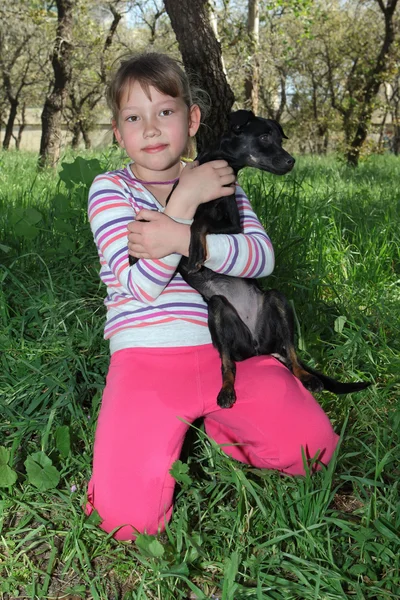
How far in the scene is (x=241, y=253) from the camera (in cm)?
222

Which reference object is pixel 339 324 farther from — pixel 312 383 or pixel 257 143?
pixel 257 143

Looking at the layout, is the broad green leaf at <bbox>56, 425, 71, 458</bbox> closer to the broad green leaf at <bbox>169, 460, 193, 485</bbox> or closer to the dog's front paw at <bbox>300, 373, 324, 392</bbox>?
the broad green leaf at <bbox>169, 460, 193, 485</bbox>

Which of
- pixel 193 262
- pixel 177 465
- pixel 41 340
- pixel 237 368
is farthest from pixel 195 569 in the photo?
pixel 41 340

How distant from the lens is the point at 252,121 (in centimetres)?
219

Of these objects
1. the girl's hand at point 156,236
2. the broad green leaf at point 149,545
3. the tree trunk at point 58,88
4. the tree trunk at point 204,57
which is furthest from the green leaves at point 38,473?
the tree trunk at point 58,88

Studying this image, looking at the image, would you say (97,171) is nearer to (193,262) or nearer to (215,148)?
(215,148)

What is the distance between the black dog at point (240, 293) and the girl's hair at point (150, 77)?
0.93ft

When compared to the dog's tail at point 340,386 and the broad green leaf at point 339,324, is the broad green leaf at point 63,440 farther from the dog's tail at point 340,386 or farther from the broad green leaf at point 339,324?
the broad green leaf at point 339,324

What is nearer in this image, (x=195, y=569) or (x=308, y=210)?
(x=195, y=569)

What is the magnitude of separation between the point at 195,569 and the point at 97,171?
2923 mm

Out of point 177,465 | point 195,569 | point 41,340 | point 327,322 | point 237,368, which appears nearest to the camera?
point 195,569

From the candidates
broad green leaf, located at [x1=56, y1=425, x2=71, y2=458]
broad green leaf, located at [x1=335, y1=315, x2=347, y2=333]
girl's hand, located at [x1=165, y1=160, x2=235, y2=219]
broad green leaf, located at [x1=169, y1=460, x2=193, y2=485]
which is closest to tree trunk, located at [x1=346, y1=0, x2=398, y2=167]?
broad green leaf, located at [x1=335, y1=315, x2=347, y2=333]

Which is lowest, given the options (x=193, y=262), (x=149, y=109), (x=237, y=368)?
(x=237, y=368)

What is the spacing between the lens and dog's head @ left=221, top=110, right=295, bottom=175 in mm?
2127
